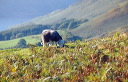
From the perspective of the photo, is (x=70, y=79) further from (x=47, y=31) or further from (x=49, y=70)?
(x=47, y=31)

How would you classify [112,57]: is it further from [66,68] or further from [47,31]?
[47,31]

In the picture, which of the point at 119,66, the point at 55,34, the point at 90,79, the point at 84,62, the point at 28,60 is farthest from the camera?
the point at 55,34

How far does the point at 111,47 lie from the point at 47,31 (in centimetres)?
930

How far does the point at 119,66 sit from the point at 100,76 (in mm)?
1904

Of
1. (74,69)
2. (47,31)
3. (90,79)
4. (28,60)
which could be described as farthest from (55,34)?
(90,79)

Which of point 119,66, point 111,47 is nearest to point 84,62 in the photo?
point 119,66

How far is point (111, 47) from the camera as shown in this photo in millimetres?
14766

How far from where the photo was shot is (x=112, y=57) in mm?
12641

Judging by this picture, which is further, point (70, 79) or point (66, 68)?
point (66, 68)

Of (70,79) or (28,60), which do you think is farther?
(28,60)

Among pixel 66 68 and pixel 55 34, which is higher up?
pixel 55 34

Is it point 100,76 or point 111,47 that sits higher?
point 111,47

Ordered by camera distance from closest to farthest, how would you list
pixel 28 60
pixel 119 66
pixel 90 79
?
pixel 90 79 → pixel 119 66 → pixel 28 60

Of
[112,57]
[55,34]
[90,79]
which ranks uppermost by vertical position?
[55,34]
